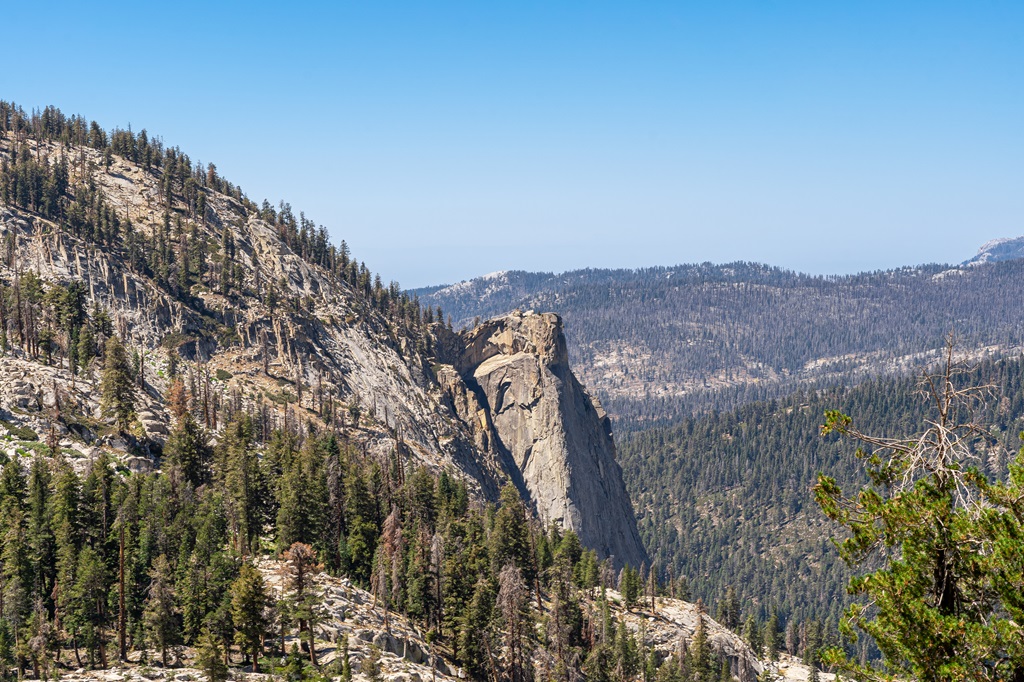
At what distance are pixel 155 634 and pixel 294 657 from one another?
10785 mm

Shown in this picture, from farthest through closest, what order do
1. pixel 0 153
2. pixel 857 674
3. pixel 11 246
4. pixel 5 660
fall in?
1. pixel 0 153
2. pixel 11 246
3. pixel 5 660
4. pixel 857 674

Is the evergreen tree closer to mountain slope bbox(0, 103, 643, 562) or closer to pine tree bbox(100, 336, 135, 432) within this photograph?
pine tree bbox(100, 336, 135, 432)

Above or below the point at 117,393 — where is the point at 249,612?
below

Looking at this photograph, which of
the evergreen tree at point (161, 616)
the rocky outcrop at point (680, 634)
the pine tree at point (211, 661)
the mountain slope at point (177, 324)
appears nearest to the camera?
the pine tree at point (211, 661)

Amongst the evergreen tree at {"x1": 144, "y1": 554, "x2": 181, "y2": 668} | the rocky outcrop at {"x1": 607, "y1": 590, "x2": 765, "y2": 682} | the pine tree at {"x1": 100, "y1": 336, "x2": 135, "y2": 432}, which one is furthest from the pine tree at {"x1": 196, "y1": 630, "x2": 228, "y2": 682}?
the rocky outcrop at {"x1": 607, "y1": 590, "x2": 765, "y2": 682}

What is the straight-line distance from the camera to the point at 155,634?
63562 millimetres

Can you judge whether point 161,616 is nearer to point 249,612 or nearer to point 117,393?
point 249,612

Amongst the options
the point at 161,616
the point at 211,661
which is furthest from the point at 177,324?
the point at 211,661

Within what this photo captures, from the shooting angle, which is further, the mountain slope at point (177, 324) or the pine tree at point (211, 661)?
the mountain slope at point (177, 324)

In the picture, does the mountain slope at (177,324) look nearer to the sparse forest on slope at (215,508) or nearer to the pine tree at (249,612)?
the sparse forest on slope at (215,508)


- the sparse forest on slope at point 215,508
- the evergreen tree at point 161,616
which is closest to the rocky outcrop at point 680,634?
the sparse forest on slope at point 215,508

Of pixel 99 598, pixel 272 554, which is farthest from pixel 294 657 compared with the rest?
pixel 272 554

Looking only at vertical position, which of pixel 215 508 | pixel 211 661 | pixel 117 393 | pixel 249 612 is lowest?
pixel 211 661

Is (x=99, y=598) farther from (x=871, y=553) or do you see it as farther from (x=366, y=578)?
(x=871, y=553)
